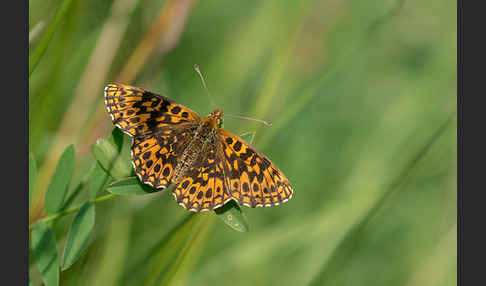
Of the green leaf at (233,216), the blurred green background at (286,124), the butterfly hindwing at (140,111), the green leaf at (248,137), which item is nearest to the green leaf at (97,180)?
the butterfly hindwing at (140,111)

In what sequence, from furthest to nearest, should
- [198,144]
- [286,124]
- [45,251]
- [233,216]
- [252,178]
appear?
1. [286,124]
2. [198,144]
3. [252,178]
4. [233,216]
5. [45,251]

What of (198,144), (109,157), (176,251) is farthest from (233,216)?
(109,157)

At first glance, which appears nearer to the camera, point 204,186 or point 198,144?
point 204,186

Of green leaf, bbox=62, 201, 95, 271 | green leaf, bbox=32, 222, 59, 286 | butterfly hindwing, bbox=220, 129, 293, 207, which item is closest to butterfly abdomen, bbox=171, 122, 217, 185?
butterfly hindwing, bbox=220, 129, 293, 207

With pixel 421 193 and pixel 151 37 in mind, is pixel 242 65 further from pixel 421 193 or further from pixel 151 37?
pixel 421 193

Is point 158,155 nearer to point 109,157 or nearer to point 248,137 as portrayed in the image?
point 109,157

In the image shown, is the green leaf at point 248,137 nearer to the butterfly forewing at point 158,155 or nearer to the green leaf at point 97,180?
the butterfly forewing at point 158,155

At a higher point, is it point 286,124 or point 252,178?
point 286,124
